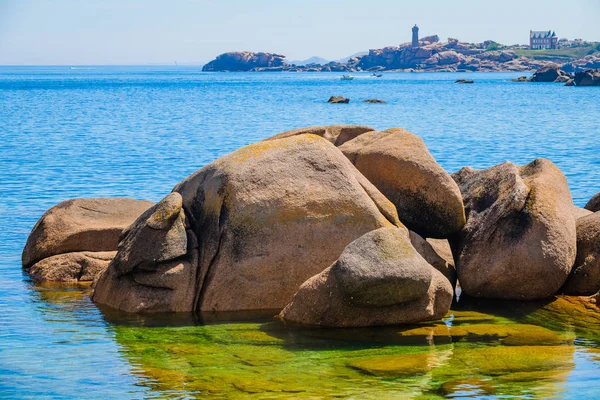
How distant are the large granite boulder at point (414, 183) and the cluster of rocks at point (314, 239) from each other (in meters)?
0.02

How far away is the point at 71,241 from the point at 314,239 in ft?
16.5

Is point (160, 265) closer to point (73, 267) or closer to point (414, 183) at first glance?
point (73, 267)

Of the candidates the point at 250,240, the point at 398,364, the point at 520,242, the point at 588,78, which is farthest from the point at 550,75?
the point at 398,364

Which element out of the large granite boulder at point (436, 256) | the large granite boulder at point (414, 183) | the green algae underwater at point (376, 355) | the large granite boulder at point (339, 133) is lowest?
the green algae underwater at point (376, 355)

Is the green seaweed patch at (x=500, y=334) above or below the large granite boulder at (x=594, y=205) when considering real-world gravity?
below

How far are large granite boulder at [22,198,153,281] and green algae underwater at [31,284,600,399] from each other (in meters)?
1.99

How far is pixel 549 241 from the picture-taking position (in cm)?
1180

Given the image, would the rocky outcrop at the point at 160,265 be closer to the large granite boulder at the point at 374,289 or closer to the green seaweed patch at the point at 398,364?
the large granite boulder at the point at 374,289

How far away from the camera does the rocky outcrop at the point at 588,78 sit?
12588cm

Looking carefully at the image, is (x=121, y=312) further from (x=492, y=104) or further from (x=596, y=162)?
(x=492, y=104)

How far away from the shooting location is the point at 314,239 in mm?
11750

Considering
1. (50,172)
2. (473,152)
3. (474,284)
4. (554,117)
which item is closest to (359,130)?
(474,284)

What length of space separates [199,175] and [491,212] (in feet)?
15.2

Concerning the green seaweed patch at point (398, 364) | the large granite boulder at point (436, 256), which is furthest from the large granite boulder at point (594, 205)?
the green seaweed patch at point (398, 364)
